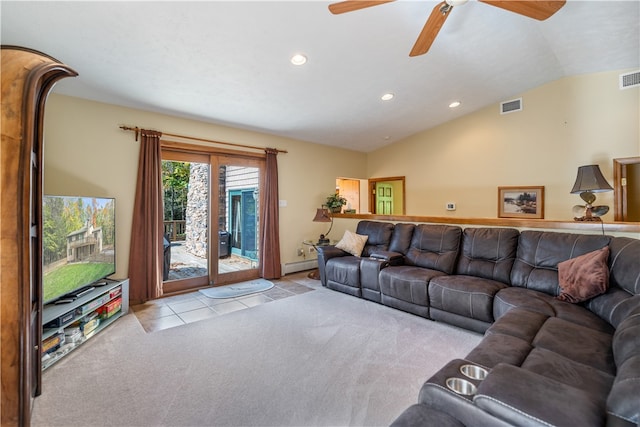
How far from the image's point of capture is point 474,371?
4.69ft

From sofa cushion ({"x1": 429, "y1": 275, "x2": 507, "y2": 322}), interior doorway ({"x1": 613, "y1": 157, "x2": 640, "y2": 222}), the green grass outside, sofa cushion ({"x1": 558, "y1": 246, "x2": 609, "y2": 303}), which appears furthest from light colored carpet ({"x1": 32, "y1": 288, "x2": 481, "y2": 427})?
interior doorway ({"x1": 613, "y1": 157, "x2": 640, "y2": 222})

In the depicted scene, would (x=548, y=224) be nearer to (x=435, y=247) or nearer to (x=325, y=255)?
(x=435, y=247)

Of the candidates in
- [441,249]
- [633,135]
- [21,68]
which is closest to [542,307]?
[441,249]

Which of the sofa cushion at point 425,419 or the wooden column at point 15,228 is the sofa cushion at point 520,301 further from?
the wooden column at point 15,228

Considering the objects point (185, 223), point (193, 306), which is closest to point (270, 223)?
point (185, 223)

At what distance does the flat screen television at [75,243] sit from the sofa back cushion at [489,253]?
4090 millimetres

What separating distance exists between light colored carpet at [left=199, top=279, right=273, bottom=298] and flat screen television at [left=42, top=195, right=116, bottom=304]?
51.0 inches

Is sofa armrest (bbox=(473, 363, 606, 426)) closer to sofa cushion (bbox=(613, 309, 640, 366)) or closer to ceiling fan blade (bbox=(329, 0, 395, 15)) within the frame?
sofa cushion (bbox=(613, 309, 640, 366))

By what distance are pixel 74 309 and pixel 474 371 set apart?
3.18 m

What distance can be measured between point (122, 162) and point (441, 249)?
429 centimetres

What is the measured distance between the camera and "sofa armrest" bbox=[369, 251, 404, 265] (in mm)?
3891

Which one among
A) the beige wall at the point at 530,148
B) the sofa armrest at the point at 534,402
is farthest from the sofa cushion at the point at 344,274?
the sofa armrest at the point at 534,402

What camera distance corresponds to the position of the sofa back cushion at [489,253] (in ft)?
10.4

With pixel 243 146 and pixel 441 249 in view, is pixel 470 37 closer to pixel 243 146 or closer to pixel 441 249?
pixel 441 249
